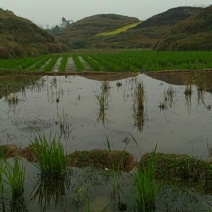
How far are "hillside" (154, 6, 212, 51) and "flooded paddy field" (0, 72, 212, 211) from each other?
1854 centimetres

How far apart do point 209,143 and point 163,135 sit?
757mm

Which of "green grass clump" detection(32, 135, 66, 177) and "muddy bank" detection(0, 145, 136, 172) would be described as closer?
"green grass clump" detection(32, 135, 66, 177)

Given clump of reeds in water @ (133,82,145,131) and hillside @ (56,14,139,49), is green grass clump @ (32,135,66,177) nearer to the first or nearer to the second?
clump of reeds in water @ (133,82,145,131)

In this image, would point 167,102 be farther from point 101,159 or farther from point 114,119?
point 101,159

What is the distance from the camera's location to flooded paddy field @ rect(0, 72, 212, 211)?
308 centimetres

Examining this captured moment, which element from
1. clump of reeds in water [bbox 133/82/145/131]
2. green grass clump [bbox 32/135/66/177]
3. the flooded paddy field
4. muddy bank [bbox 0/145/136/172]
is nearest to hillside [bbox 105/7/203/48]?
the flooded paddy field

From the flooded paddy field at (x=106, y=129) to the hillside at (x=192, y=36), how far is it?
18.5 metres

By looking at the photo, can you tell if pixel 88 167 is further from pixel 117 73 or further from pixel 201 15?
pixel 201 15

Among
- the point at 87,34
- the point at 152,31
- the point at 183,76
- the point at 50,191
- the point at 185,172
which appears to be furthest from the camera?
the point at 87,34

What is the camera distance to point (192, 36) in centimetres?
3048

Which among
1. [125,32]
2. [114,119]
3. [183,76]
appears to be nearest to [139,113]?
[114,119]

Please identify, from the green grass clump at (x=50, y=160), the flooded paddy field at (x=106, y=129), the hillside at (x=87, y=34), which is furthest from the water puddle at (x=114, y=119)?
the hillside at (x=87, y=34)

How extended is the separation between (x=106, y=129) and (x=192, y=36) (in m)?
27.8

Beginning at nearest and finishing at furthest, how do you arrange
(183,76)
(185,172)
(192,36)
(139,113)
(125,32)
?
(185,172) < (139,113) < (183,76) < (192,36) < (125,32)
